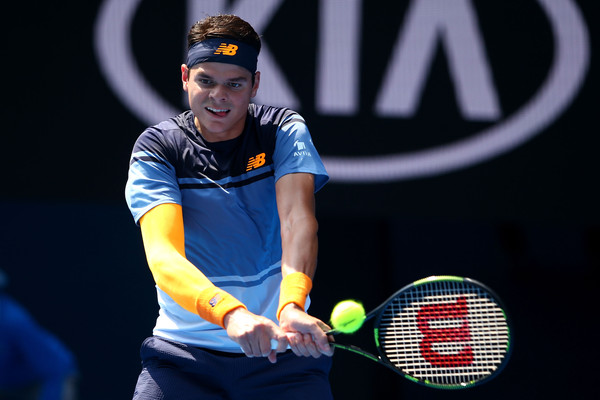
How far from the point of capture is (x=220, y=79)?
284 centimetres

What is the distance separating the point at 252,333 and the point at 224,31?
1.08 meters

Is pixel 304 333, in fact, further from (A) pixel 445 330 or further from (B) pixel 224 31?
(B) pixel 224 31

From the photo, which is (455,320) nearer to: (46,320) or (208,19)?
(208,19)

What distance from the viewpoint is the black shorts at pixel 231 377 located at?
2660 millimetres

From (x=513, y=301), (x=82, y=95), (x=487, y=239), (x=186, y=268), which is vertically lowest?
(x=513, y=301)

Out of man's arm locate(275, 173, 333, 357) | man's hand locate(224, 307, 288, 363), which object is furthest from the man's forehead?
man's hand locate(224, 307, 288, 363)

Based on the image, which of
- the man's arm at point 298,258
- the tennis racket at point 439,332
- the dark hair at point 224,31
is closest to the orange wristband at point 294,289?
the man's arm at point 298,258

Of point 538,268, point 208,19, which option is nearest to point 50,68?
point 208,19

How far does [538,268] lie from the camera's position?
5496mm

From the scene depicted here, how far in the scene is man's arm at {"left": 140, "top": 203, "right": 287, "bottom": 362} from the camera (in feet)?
7.95

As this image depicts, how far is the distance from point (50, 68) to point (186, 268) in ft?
9.04

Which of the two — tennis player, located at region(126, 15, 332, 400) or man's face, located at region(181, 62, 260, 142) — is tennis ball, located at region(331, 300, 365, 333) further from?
man's face, located at region(181, 62, 260, 142)

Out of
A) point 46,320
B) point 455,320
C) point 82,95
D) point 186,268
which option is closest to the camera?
point 186,268

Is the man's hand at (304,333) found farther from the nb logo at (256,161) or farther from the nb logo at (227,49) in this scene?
the nb logo at (227,49)
